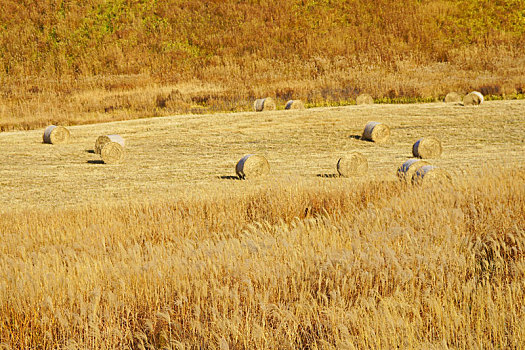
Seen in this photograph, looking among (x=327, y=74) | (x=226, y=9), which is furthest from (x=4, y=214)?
(x=226, y=9)

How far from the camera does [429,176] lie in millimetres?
11938

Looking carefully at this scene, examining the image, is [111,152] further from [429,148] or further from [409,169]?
[409,169]

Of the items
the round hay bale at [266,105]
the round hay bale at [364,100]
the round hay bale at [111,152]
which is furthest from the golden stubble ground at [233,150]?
the round hay bale at [266,105]

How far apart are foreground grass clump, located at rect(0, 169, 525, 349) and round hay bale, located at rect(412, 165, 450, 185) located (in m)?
2.69

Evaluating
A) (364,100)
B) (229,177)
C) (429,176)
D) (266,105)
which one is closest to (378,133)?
(229,177)

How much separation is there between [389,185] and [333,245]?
5.56 metres

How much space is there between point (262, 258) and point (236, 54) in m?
43.7

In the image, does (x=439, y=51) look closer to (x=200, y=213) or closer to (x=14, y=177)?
(x=14, y=177)

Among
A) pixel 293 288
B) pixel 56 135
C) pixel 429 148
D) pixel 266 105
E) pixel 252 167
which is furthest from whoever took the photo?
pixel 266 105

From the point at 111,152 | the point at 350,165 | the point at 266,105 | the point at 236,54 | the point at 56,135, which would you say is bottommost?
the point at 350,165

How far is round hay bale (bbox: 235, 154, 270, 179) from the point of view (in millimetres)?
16562

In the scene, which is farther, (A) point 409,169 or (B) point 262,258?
A: (A) point 409,169

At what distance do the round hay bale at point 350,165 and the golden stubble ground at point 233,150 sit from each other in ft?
2.06

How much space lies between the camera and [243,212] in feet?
33.2
